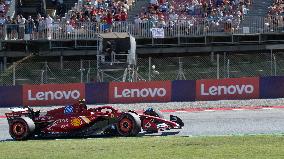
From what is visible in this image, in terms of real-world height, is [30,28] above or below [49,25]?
below

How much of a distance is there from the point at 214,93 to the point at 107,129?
12402mm

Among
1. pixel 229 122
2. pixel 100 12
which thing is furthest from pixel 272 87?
pixel 100 12

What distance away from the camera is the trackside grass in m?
14.9

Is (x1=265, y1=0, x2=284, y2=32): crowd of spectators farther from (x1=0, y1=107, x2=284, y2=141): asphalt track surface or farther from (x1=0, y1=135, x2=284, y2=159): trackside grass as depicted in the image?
(x1=0, y1=135, x2=284, y2=159): trackside grass

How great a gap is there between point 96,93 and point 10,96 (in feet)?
12.0

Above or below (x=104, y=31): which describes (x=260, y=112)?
below

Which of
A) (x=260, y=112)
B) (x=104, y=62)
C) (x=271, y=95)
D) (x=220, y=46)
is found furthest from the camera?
(x=220, y=46)

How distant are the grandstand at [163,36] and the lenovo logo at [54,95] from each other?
1.46 metres

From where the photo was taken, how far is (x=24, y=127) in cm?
2050

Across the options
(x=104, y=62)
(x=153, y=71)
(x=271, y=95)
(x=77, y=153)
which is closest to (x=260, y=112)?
(x=271, y=95)

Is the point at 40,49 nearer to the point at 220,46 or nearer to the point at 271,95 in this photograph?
the point at 220,46

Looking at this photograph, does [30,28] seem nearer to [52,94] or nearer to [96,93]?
[52,94]

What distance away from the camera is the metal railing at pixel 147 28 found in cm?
3641

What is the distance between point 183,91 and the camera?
105 ft
